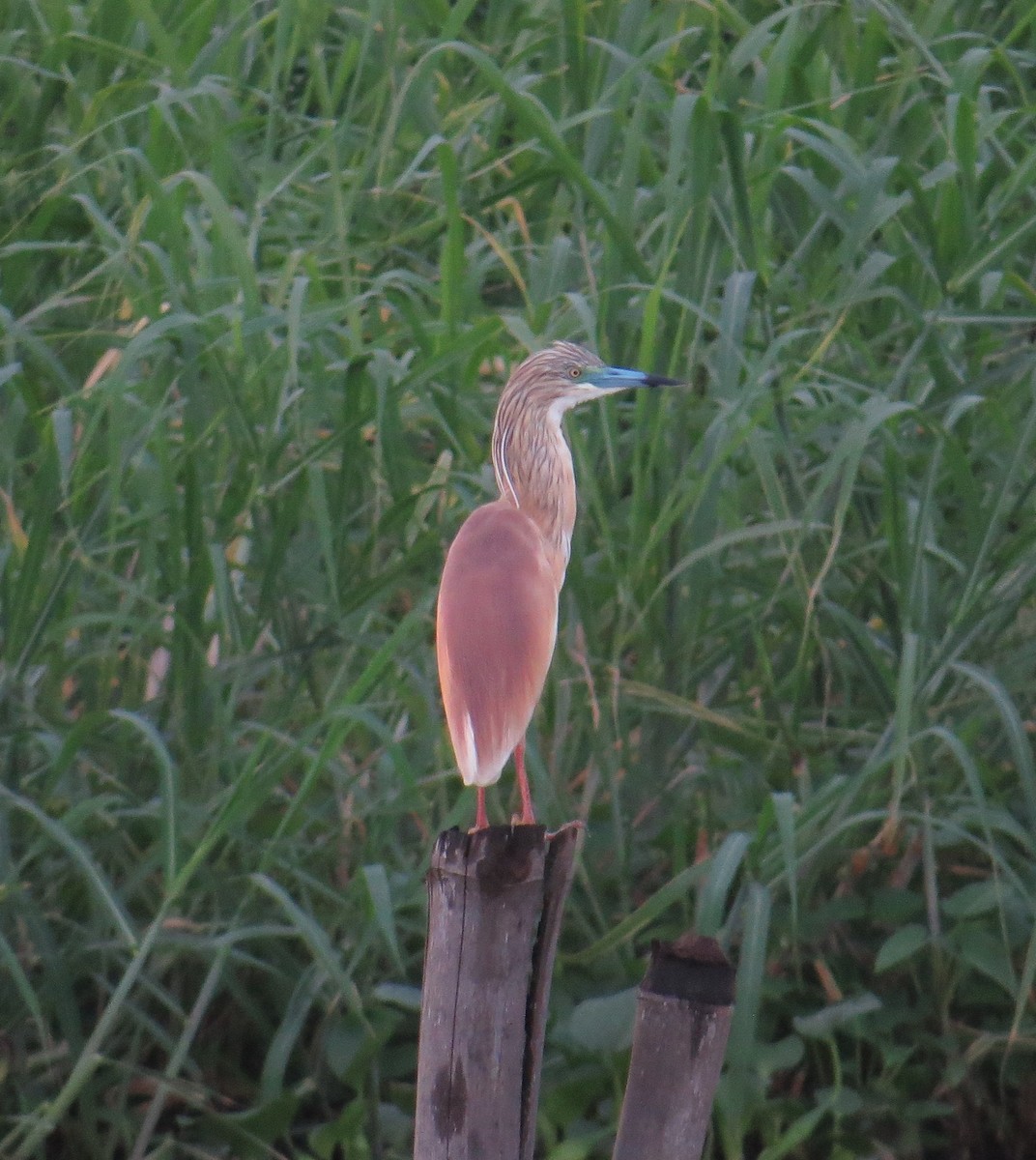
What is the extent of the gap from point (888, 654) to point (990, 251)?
66cm

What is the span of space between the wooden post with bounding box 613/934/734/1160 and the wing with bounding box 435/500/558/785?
0.33m

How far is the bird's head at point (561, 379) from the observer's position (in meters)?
2.28

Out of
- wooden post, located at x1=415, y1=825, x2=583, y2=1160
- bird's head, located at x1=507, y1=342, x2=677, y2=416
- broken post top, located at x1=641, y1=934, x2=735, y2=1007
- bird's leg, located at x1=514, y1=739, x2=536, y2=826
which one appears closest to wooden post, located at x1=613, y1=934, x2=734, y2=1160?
broken post top, located at x1=641, y1=934, x2=735, y2=1007

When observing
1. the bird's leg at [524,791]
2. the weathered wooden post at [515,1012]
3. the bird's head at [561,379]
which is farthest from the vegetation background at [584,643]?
the weathered wooden post at [515,1012]

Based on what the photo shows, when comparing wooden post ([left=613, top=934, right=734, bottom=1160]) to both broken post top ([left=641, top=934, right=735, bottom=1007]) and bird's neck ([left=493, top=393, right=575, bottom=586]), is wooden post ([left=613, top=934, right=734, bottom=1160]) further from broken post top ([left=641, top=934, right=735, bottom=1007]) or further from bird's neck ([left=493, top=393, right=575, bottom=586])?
bird's neck ([left=493, top=393, right=575, bottom=586])

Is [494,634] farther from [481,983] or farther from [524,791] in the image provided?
[481,983]

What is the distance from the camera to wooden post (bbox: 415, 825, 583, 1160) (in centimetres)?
168

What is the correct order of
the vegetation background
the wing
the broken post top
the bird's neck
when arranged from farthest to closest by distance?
1. the vegetation background
2. the bird's neck
3. the wing
4. the broken post top

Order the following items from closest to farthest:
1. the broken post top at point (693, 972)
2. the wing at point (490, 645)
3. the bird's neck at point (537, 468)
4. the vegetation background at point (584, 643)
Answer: the broken post top at point (693, 972)
the wing at point (490, 645)
the bird's neck at point (537, 468)
the vegetation background at point (584, 643)

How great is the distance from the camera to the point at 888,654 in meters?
2.95

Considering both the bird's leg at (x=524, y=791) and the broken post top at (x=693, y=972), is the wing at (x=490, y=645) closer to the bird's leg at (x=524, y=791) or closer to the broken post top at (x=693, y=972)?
the bird's leg at (x=524, y=791)

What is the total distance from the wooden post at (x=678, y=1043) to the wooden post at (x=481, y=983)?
4.8 inches

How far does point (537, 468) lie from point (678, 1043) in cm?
83

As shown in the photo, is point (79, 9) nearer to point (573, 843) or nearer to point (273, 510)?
point (273, 510)
